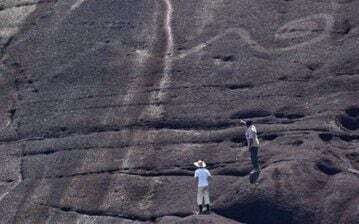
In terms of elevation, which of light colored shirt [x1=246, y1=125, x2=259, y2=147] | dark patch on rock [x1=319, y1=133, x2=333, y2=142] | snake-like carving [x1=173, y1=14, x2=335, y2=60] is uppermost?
snake-like carving [x1=173, y1=14, x2=335, y2=60]

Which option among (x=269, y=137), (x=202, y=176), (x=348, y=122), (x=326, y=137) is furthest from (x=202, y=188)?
(x=348, y=122)

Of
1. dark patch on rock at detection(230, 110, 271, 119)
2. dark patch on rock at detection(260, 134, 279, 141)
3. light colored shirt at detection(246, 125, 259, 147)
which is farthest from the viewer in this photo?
dark patch on rock at detection(230, 110, 271, 119)

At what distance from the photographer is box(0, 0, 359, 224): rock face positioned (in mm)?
19797

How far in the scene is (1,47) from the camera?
2584 cm

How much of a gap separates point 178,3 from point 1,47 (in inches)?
191

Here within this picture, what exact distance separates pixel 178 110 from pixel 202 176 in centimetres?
299

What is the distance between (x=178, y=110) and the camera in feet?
73.0

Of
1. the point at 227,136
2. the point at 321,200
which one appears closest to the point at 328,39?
the point at 227,136

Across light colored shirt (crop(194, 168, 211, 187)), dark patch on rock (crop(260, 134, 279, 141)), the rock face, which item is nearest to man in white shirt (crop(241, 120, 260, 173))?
the rock face

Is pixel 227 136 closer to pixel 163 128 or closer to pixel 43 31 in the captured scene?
pixel 163 128

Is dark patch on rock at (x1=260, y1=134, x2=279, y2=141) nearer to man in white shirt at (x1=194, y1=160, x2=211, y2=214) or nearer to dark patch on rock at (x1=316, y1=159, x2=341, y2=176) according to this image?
dark patch on rock at (x1=316, y1=159, x2=341, y2=176)

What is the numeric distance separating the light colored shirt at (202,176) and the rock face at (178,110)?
546mm

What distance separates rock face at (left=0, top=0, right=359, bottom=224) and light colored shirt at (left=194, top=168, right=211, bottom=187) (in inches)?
21.5

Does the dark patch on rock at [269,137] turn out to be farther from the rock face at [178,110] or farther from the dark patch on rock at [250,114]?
the dark patch on rock at [250,114]
